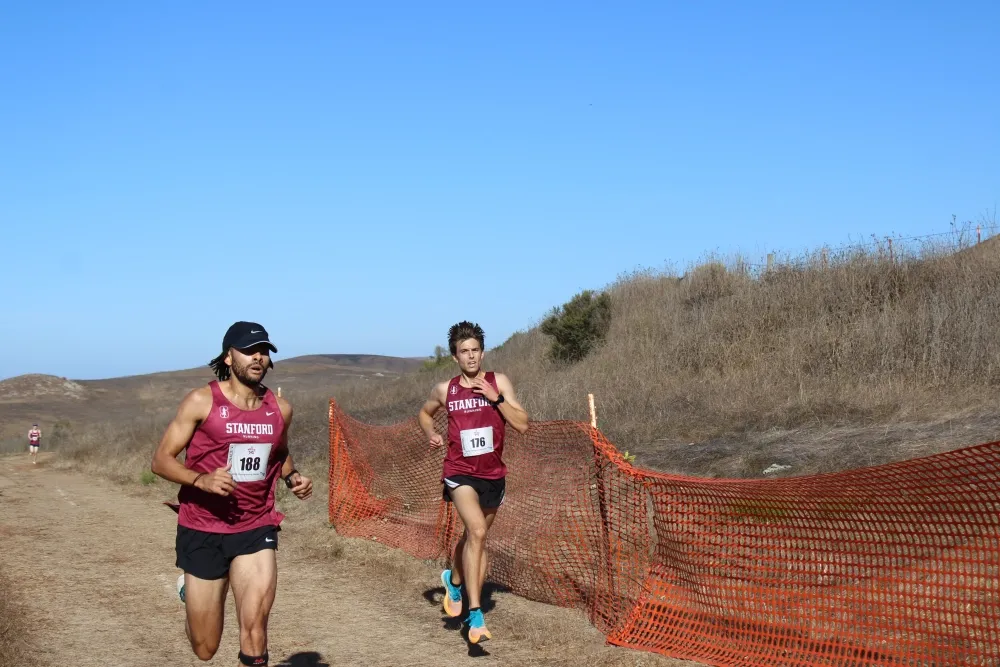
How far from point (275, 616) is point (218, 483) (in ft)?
11.8

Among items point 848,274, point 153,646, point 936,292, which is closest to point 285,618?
point 153,646

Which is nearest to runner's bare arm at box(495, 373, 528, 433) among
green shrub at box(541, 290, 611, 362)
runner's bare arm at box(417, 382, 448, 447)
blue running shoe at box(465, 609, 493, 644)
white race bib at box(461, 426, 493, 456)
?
white race bib at box(461, 426, 493, 456)

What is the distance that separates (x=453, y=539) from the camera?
9.67 meters

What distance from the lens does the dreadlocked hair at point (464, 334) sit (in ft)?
23.6

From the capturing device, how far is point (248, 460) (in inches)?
201

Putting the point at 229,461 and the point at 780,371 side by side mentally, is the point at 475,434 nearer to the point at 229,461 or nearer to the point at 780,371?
the point at 229,461

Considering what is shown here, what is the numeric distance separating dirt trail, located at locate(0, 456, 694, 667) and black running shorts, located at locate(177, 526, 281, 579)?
1.87 metres

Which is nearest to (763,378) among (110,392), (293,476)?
(293,476)

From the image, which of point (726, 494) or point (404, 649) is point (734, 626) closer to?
point (726, 494)

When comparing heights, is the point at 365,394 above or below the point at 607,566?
above

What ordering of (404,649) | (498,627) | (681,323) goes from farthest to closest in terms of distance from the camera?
1. (681,323)
2. (498,627)
3. (404,649)

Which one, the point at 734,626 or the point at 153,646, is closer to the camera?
the point at 734,626

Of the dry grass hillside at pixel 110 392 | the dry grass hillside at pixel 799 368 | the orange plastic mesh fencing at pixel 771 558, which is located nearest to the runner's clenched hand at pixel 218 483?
the orange plastic mesh fencing at pixel 771 558

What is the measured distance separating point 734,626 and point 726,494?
847mm
